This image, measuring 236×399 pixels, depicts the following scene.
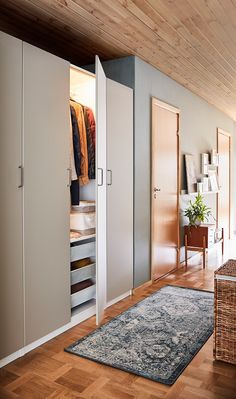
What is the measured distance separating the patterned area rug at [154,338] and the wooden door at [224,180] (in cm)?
379

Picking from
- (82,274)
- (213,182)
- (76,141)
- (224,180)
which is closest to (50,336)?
(82,274)

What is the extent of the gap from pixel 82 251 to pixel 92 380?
1.15 meters

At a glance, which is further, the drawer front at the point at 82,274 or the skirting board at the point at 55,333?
the drawer front at the point at 82,274

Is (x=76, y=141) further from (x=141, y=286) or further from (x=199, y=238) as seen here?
(x=199, y=238)

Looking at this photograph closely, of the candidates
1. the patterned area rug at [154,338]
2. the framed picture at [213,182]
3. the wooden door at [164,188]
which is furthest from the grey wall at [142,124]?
the framed picture at [213,182]

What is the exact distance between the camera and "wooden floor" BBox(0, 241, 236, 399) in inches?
77.2

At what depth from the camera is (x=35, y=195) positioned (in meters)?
2.47

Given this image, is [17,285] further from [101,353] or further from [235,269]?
[235,269]

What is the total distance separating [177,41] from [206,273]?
9.01 ft

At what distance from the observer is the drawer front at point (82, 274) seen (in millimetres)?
2955

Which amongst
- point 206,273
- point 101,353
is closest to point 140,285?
point 206,273

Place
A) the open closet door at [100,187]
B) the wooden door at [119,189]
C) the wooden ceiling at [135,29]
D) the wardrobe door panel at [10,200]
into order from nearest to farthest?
the wardrobe door panel at [10,200] → the wooden ceiling at [135,29] → the open closet door at [100,187] → the wooden door at [119,189]

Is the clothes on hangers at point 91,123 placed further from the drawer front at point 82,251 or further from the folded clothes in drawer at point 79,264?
the folded clothes in drawer at point 79,264

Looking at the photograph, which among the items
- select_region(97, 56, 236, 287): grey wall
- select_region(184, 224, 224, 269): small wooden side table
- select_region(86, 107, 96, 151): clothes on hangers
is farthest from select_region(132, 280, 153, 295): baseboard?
select_region(86, 107, 96, 151): clothes on hangers
